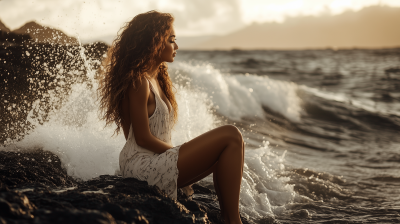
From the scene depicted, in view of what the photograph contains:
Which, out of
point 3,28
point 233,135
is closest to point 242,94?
point 3,28

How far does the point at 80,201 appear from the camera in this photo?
2215mm

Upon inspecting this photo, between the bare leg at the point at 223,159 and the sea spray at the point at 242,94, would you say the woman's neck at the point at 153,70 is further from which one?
the sea spray at the point at 242,94

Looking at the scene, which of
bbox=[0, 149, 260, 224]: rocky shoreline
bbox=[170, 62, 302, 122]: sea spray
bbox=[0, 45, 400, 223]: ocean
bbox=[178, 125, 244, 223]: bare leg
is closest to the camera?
bbox=[0, 149, 260, 224]: rocky shoreline

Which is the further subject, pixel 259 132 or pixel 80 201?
pixel 259 132

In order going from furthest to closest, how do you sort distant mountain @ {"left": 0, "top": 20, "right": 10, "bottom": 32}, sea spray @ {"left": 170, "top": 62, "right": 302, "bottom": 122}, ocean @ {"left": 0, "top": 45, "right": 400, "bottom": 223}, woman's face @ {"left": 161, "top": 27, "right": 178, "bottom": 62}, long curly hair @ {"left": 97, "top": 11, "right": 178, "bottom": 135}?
1. sea spray @ {"left": 170, "top": 62, "right": 302, "bottom": 122}
2. distant mountain @ {"left": 0, "top": 20, "right": 10, "bottom": 32}
3. ocean @ {"left": 0, "top": 45, "right": 400, "bottom": 223}
4. woman's face @ {"left": 161, "top": 27, "right": 178, "bottom": 62}
5. long curly hair @ {"left": 97, "top": 11, "right": 178, "bottom": 135}

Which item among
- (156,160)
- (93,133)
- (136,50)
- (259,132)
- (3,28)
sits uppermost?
(3,28)

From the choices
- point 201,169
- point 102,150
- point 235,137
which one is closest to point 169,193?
point 201,169

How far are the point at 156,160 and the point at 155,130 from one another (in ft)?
0.95

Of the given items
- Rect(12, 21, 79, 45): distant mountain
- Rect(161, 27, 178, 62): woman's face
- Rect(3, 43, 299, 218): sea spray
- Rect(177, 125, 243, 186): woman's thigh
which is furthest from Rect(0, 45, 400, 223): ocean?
Rect(161, 27, 178, 62): woman's face

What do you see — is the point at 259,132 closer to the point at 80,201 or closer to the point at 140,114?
the point at 140,114

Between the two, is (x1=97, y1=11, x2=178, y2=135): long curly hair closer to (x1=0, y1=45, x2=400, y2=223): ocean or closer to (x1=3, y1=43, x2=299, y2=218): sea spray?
(x1=3, y1=43, x2=299, y2=218): sea spray

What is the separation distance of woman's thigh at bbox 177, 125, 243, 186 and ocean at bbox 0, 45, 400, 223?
1067 mm

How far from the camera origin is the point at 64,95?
6.12 m

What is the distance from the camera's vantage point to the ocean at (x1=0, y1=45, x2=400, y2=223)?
416 centimetres
